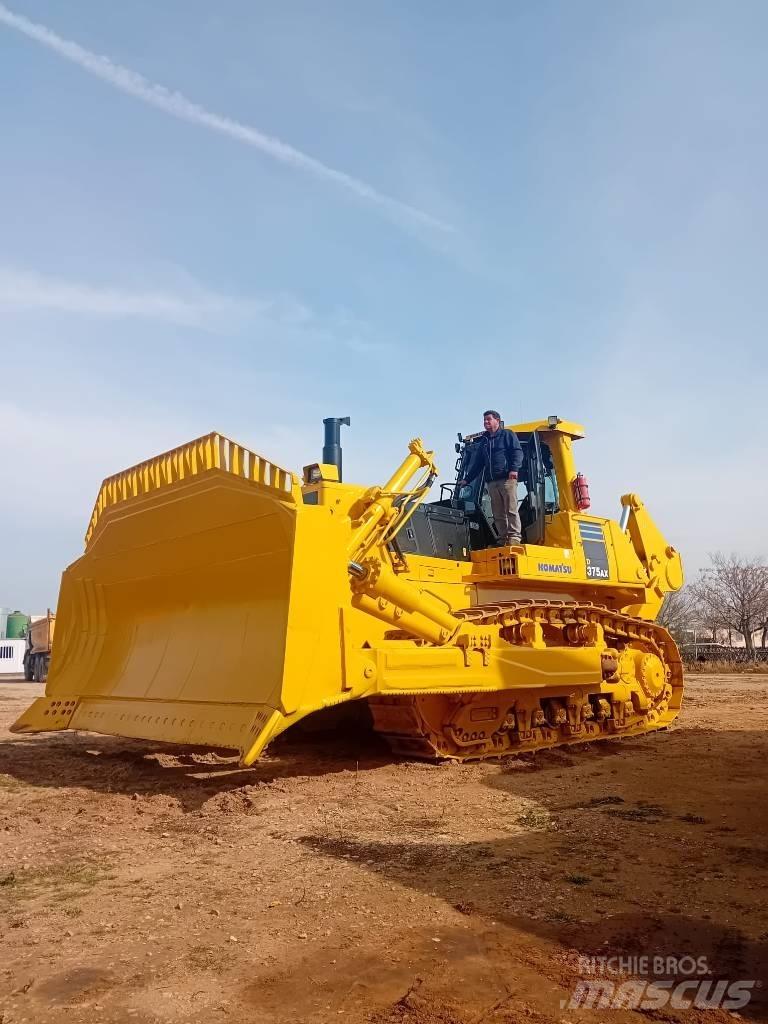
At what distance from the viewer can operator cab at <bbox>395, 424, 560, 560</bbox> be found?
8930mm

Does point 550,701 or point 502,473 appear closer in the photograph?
point 550,701

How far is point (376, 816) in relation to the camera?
17.2ft

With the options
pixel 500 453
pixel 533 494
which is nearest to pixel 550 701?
pixel 533 494

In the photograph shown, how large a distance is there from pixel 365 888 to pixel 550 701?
16.8ft

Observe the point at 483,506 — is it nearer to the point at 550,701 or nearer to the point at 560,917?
the point at 550,701

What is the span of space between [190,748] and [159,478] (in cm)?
309

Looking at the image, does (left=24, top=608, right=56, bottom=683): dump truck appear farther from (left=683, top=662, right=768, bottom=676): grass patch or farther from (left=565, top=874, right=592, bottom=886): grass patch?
(left=565, top=874, right=592, bottom=886): grass patch

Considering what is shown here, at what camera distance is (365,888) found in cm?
370

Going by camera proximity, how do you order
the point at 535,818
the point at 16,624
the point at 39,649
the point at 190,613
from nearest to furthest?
1. the point at 535,818
2. the point at 190,613
3. the point at 39,649
4. the point at 16,624

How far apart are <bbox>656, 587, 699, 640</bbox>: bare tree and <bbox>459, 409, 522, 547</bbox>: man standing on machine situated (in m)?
33.3

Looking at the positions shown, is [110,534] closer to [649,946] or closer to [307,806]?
[307,806]

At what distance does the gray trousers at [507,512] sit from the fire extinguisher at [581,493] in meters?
1.15

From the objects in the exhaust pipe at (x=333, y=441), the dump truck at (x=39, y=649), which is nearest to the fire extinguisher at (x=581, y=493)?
the exhaust pipe at (x=333, y=441)

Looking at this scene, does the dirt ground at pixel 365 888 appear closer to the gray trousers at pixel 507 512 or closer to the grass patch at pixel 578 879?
the grass patch at pixel 578 879
